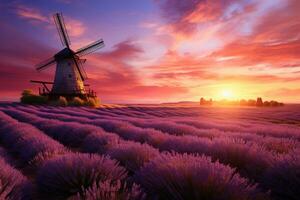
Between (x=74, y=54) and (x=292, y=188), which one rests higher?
(x=74, y=54)

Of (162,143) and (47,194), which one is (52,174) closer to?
(47,194)

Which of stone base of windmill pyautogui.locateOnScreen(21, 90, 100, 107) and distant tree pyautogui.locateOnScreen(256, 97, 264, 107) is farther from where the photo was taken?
distant tree pyautogui.locateOnScreen(256, 97, 264, 107)

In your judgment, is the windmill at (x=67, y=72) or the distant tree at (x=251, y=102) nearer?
the windmill at (x=67, y=72)

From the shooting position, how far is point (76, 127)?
8.70 m

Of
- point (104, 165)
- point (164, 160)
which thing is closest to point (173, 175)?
point (164, 160)

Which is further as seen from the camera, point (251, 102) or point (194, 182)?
point (251, 102)

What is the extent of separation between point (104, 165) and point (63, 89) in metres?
35.5

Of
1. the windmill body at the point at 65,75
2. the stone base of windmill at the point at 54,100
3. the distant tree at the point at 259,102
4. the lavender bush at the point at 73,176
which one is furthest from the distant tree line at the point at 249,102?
the lavender bush at the point at 73,176

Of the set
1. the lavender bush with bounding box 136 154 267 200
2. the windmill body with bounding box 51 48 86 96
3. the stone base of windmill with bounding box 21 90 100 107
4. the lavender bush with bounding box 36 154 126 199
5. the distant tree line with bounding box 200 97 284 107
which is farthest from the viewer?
the distant tree line with bounding box 200 97 284 107

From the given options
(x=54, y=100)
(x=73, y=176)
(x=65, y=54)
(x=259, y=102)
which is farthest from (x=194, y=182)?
(x=259, y=102)

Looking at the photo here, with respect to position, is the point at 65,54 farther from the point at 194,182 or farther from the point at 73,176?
the point at 194,182

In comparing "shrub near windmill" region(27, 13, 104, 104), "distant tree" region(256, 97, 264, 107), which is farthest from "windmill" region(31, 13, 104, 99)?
"distant tree" region(256, 97, 264, 107)

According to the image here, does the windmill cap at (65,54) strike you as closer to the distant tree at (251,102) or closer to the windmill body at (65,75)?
the windmill body at (65,75)

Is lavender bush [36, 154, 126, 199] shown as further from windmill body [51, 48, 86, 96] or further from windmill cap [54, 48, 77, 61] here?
windmill cap [54, 48, 77, 61]
